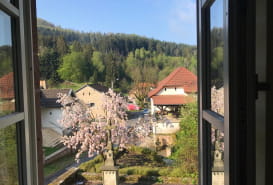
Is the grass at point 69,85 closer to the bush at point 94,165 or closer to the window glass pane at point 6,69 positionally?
the bush at point 94,165

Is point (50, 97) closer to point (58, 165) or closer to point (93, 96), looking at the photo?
point (93, 96)

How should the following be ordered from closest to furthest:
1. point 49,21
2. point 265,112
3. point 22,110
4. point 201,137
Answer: point 265,112, point 22,110, point 201,137, point 49,21

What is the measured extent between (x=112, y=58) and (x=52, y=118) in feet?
2.80

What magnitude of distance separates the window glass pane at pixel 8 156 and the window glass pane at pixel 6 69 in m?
0.07

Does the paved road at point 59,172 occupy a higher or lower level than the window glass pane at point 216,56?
lower

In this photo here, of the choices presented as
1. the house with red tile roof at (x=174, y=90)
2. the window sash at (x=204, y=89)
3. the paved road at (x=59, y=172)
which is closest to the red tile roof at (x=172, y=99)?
the house with red tile roof at (x=174, y=90)

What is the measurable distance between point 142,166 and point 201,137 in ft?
4.97

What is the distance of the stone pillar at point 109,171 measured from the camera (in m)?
2.34

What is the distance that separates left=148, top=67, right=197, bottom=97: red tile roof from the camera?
2.28 meters

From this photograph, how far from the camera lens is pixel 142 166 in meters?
2.38

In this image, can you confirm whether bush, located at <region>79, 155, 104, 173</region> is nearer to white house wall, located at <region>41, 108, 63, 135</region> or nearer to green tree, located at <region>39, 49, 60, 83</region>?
white house wall, located at <region>41, 108, 63, 135</region>

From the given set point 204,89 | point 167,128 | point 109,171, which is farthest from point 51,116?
point 204,89

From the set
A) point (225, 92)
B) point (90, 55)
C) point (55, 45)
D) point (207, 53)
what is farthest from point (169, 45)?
point (225, 92)

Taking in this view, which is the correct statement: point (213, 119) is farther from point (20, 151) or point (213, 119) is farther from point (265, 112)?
point (20, 151)
